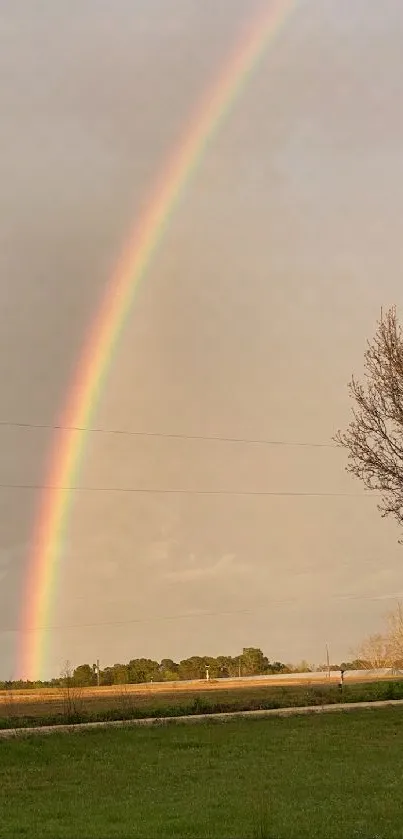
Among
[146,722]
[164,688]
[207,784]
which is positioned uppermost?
[164,688]

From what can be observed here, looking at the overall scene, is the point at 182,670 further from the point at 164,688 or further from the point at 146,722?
the point at 146,722

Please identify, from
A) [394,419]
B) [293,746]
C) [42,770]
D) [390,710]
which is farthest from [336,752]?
[390,710]

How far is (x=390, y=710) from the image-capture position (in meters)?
36.1

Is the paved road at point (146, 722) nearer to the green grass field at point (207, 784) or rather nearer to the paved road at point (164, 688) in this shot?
the green grass field at point (207, 784)

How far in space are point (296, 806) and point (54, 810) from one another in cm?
373

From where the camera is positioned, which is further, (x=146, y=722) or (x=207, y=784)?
(x=146, y=722)

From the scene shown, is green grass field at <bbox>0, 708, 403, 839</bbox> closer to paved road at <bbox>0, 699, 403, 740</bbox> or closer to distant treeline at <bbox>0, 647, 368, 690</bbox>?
paved road at <bbox>0, 699, 403, 740</bbox>

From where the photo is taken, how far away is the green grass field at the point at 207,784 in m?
12.0

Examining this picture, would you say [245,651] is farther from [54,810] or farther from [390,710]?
[54,810]

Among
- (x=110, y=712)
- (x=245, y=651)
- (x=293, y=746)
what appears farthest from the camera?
(x=245, y=651)

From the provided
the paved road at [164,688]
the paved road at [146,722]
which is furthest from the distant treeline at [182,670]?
the paved road at [146,722]

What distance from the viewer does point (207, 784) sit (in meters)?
16.5

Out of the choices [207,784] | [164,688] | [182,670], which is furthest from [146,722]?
[182,670]

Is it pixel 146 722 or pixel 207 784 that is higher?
pixel 146 722
